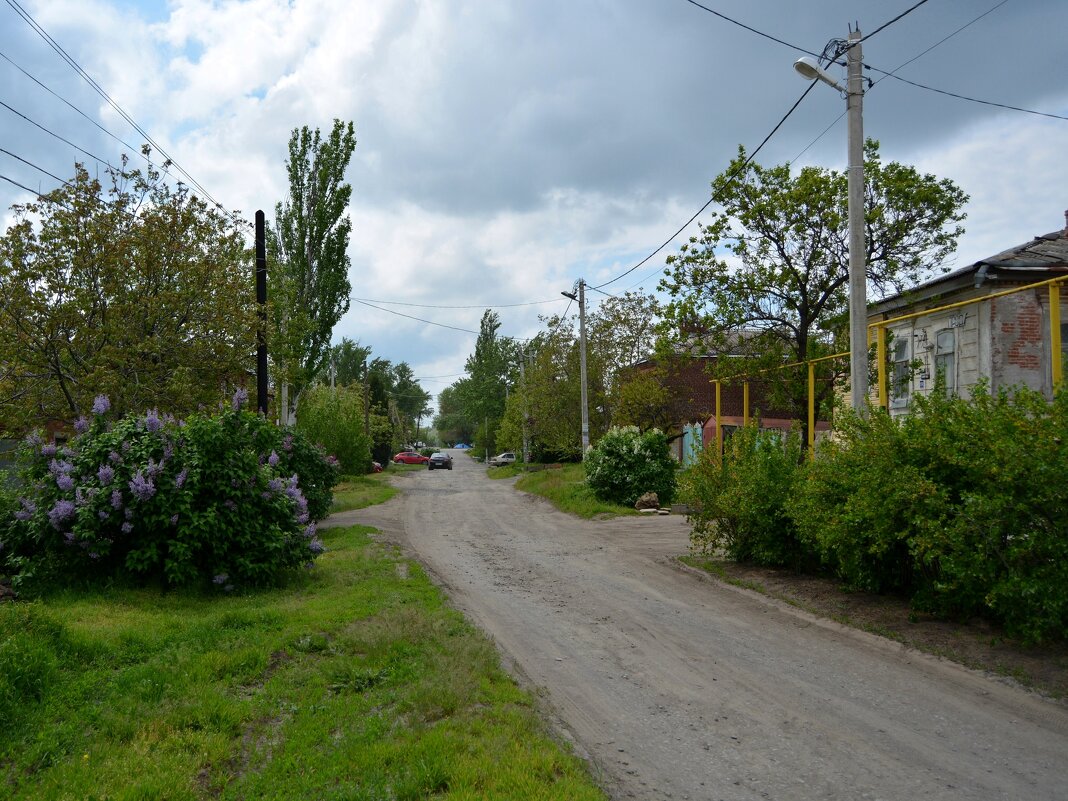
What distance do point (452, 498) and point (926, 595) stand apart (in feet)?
73.7

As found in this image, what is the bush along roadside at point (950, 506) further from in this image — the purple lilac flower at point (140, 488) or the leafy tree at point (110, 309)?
the leafy tree at point (110, 309)

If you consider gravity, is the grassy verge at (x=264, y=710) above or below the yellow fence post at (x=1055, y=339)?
below

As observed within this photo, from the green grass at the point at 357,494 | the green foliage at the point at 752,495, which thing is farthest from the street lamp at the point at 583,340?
the green foliage at the point at 752,495

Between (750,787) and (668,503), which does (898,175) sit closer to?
(668,503)

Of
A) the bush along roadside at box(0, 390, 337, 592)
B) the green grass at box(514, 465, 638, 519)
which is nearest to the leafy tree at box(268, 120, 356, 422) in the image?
the green grass at box(514, 465, 638, 519)

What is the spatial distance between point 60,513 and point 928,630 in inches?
381

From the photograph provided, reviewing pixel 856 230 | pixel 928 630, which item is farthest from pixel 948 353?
pixel 928 630

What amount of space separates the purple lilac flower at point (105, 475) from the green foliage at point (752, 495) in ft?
26.1

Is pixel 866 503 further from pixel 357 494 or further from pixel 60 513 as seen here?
pixel 357 494

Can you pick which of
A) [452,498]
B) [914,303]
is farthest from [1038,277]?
[452,498]

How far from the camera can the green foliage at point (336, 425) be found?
3206 cm

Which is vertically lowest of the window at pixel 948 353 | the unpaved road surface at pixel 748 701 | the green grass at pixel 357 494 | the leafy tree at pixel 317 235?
the green grass at pixel 357 494

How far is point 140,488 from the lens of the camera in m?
9.28

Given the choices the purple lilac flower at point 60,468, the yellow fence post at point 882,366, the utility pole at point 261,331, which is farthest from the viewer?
the utility pole at point 261,331
